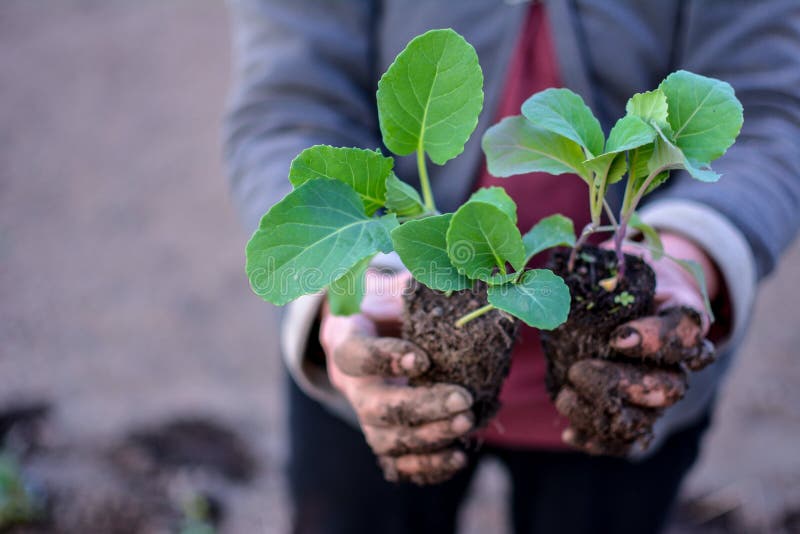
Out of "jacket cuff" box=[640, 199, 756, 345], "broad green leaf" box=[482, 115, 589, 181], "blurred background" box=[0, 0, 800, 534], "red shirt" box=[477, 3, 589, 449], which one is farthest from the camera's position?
"blurred background" box=[0, 0, 800, 534]

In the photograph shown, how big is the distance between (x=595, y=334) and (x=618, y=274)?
0.08m

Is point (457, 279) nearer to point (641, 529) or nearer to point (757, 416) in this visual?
point (641, 529)

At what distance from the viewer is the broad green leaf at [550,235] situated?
2.55 feet

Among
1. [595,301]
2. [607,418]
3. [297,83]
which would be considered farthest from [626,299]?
[297,83]

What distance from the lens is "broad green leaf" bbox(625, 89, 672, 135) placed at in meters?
0.65

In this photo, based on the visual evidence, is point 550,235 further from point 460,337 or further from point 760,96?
point 760,96

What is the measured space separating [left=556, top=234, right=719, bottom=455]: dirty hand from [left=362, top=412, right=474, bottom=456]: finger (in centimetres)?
13

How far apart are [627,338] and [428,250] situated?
0.27 metres

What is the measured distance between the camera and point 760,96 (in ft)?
3.59

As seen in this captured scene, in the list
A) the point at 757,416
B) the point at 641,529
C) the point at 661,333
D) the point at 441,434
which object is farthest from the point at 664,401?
the point at 757,416

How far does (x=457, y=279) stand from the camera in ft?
2.37

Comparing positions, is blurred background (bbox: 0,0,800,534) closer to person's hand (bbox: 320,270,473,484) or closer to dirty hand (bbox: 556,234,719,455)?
person's hand (bbox: 320,270,473,484)

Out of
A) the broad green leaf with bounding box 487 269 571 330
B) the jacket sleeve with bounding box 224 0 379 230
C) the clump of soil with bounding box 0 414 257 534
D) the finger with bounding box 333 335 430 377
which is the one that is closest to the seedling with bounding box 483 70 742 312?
the broad green leaf with bounding box 487 269 571 330

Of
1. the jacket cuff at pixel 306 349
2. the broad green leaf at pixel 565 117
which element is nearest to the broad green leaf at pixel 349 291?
the jacket cuff at pixel 306 349
